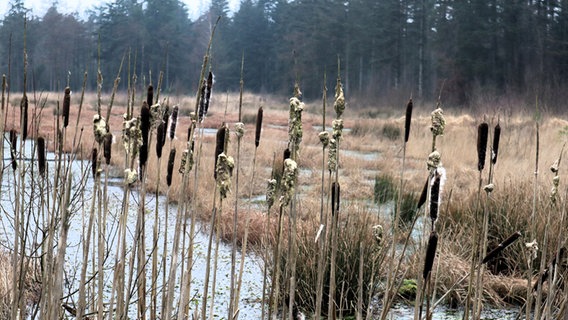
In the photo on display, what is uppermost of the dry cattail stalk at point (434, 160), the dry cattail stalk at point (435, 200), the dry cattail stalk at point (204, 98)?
the dry cattail stalk at point (204, 98)

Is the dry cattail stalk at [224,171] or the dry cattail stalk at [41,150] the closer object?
the dry cattail stalk at [224,171]

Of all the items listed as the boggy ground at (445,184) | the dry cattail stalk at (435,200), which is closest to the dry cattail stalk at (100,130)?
the boggy ground at (445,184)

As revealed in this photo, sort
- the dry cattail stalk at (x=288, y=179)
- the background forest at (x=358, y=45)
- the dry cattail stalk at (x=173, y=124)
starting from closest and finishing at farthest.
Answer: the dry cattail stalk at (x=288, y=179)
the dry cattail stalk at (x=173, y=124)
the background forest at (x=358, y=45)

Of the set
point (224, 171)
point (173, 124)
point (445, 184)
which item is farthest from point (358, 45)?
point (224, 171)

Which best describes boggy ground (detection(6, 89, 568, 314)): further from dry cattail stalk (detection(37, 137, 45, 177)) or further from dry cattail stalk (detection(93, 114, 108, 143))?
dry cattail stalk (detection(93, 114, 108, 143))

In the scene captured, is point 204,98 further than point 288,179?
Yes

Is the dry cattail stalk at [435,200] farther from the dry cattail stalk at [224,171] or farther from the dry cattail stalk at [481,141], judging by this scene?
the dry cattail stalk at [224,171]

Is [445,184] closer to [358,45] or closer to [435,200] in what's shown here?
[435,200]

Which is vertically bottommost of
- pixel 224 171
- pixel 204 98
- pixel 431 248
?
pixel 431 248

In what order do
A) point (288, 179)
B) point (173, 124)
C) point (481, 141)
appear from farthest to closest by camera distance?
point (173, 124), point (481, 141), point (288, 179)

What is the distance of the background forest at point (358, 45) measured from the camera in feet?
82.9

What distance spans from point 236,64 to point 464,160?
3517 cm

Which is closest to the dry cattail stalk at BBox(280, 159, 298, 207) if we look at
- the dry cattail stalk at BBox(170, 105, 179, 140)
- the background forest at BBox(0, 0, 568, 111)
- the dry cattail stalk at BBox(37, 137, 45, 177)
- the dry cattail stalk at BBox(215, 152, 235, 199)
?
the dry cattail stalk at BBox(215, 152, 235, 199)

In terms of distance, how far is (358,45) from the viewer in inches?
1373
